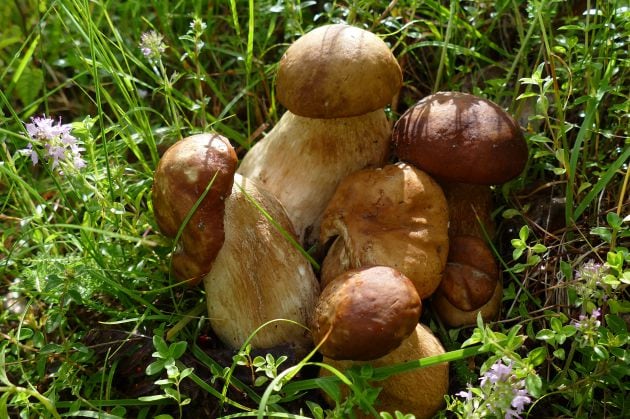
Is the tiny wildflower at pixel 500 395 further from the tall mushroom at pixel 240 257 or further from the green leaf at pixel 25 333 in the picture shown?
the green leaf at pixel 25 333

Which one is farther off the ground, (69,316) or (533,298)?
(533,298)

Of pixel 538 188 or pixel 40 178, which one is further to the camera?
pixel 40 178

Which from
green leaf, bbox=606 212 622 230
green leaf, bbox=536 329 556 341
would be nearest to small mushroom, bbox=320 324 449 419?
green leaf, bbox=536 329 556 341

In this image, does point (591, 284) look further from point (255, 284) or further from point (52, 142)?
point (52, 142)

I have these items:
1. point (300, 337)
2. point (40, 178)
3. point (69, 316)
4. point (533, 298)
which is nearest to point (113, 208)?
point (69, 316)

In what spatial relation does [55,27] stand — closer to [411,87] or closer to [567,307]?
[411,87]

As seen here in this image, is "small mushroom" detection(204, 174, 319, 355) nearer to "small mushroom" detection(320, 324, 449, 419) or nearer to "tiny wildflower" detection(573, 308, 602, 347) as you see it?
"small mushroom" detection(320, 324, 449, 419)
